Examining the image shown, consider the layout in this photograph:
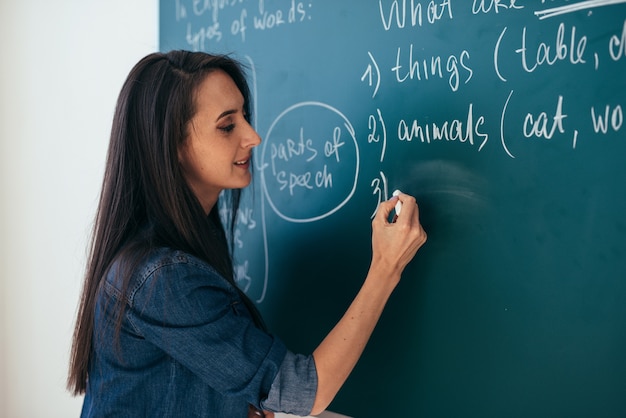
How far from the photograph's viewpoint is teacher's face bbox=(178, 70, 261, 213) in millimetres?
1309

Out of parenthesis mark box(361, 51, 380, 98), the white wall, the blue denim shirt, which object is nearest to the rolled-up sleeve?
the blue denim shirt

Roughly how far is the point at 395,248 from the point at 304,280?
36cm

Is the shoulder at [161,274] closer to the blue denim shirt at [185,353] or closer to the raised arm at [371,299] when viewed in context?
the blue denim shirt at [185,353]

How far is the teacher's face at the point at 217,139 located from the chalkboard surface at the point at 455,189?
206 millimetres

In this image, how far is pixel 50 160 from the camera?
90.3 inches

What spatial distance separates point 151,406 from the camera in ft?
4.01

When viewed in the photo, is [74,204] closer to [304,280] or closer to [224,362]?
[304,280]

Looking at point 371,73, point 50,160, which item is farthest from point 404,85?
point 50,160

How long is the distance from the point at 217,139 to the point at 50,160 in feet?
4.00

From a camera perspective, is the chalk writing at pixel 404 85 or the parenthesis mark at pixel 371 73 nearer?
the chalk writing at pixel 404 85

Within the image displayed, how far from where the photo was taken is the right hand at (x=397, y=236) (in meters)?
1.24

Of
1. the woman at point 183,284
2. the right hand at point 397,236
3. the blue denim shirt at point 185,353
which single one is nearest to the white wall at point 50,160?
the woman at point 183,284

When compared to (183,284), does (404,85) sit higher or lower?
higher

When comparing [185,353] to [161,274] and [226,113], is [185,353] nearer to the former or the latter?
Answer: [161,274]
